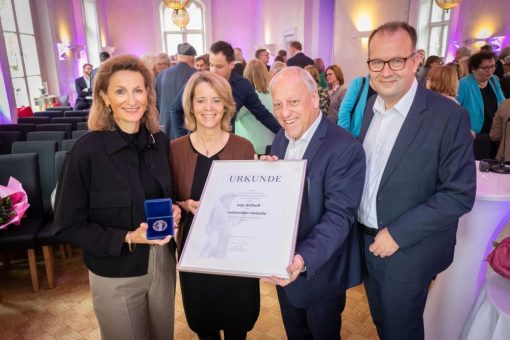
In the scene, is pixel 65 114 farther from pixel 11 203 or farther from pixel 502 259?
pixel 502 259

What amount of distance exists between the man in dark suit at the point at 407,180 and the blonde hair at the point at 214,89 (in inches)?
29.4

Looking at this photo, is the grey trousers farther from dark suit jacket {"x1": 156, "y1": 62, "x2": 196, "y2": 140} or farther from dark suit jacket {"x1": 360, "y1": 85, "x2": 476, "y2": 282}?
dark suit jacket {"x1": 156, "y1": 62, "x2": 196, "y2": 140}

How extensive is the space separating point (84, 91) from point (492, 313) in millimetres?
9129

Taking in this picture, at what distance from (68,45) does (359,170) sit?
11.6 metres

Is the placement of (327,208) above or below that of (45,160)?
above

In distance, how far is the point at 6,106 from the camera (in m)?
7.00

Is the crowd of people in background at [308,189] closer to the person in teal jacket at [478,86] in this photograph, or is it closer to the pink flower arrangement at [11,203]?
the pink flower arrangement at [11,203]

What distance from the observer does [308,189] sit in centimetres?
153

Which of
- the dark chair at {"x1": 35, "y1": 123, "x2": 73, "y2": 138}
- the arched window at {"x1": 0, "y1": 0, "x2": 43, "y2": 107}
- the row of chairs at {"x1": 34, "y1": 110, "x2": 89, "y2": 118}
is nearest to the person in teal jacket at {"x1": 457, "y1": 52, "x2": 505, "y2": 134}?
the dark chair at {"x1": 35, "y1": 123, "x2": 73, "y2": 138}

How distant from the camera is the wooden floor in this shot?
2576 millimetres

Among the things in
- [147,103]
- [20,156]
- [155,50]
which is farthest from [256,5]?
[147,103]

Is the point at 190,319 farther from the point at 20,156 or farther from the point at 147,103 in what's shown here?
the point at 20,156

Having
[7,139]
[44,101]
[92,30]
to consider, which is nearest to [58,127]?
[7,139]

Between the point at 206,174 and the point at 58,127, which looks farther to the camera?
the point at 58,127
